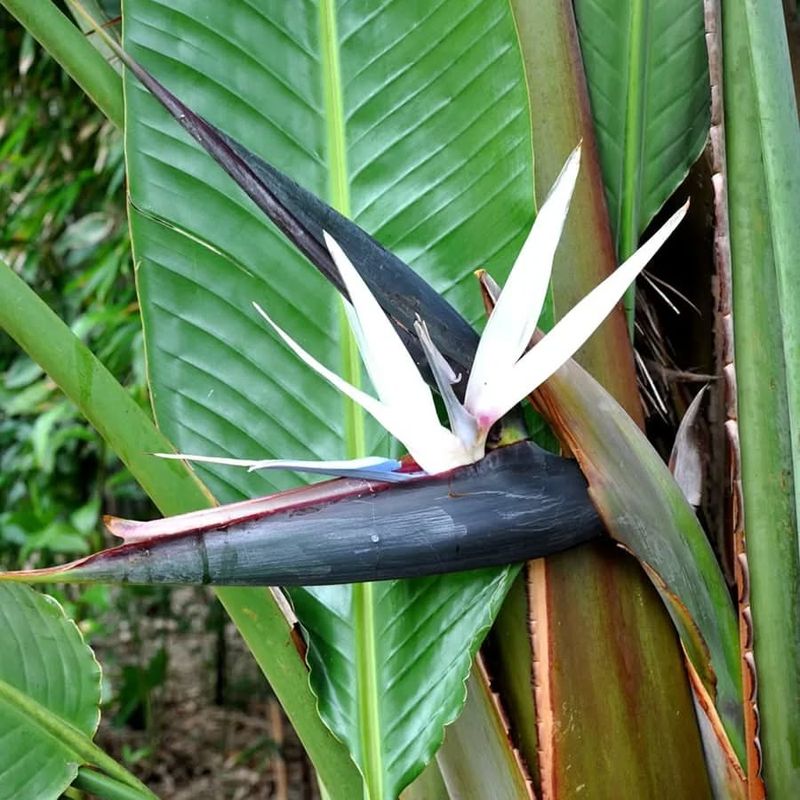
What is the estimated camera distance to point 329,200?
0.42 metres

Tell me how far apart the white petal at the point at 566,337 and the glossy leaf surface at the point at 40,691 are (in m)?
0.31

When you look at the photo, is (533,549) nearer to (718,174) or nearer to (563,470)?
(563,470)

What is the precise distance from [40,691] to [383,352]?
0.31 metres

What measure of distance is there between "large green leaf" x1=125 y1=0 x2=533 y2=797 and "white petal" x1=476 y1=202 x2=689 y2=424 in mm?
90

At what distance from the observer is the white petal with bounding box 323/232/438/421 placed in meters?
0.30

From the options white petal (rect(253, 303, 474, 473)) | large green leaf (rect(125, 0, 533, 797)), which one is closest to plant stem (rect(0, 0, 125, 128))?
large green leaf (rect(125, 0, 533, 797))

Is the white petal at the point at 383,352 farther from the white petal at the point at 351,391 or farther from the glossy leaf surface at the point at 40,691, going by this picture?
the glossy leaf surface at the point at 40,691

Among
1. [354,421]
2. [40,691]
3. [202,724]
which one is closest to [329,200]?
[354,421]

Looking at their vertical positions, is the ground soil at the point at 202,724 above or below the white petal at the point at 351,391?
below

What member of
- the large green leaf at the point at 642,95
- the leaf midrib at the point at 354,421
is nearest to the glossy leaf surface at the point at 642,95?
the large green leaf at the point at 642,95

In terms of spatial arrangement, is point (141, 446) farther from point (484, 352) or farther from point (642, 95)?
point (642, 95)

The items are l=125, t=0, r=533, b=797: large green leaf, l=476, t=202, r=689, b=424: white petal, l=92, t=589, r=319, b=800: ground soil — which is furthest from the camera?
l=92, t=589, r=319, b=800: ground soil

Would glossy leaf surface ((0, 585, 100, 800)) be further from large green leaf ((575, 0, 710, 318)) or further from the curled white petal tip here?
large green leaf ((575, 0, 710, 318))

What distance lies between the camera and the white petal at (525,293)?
0.99 ft
